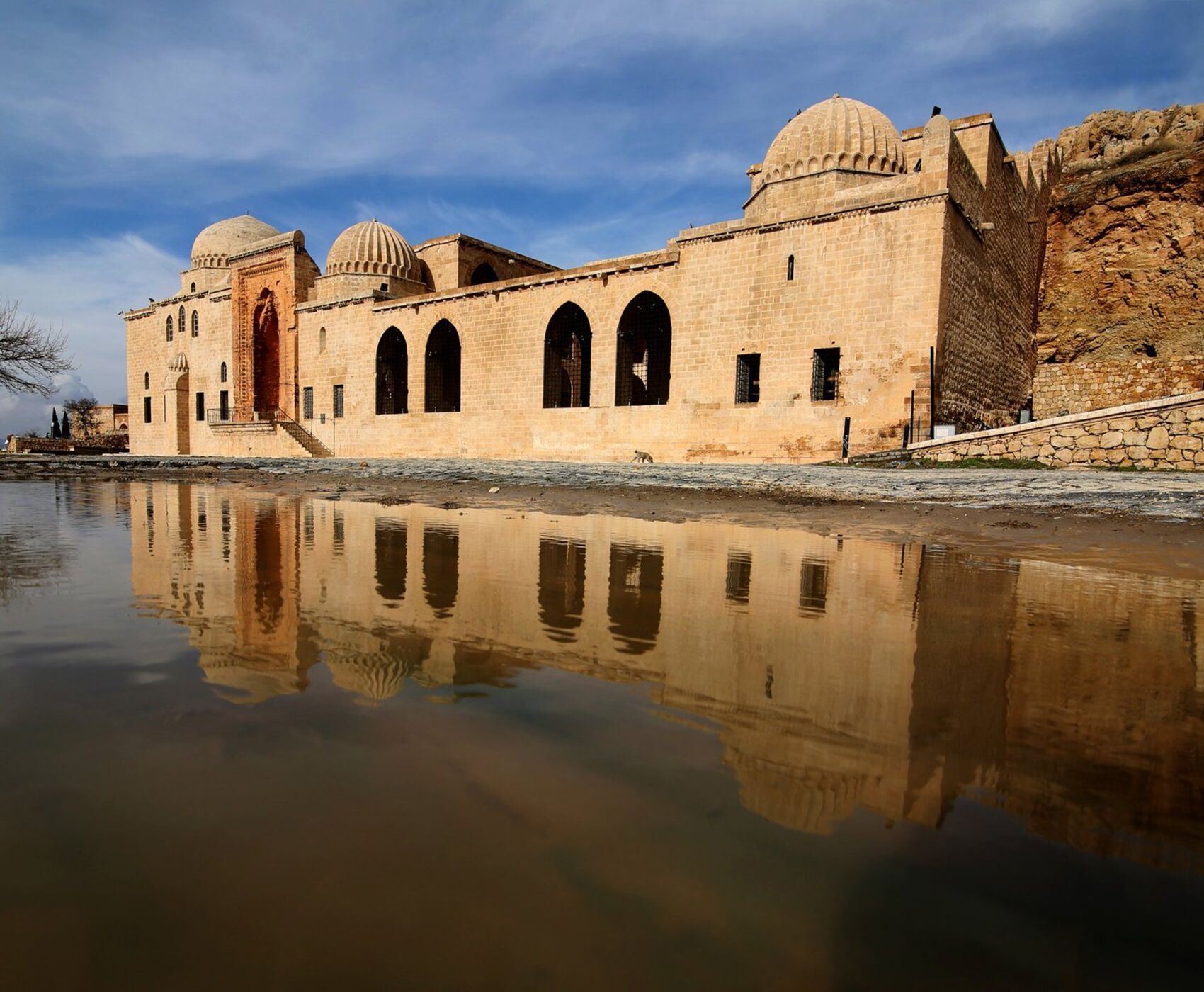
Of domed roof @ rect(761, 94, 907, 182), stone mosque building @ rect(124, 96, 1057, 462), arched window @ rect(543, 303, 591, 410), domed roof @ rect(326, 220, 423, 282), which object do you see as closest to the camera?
stone mosque building @ rect(124, 96, 1057, 462)

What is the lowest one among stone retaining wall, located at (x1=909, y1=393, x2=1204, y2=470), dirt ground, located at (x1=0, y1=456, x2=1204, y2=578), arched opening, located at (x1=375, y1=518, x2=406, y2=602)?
arched opening, located at (x1=375, y1=518, x2=406, y2=602)

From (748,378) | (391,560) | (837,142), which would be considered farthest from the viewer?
(748,378)

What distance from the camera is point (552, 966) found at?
1.01 metres

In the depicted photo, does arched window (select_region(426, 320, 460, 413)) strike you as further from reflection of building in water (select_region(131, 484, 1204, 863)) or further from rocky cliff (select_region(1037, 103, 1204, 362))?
rocky cliff (select_region(1037, 103, 1204, 362))

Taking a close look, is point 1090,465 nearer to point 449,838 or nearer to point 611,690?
point 611,690

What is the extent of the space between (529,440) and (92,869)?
64.9 feet

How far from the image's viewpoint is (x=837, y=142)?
54.0 feet

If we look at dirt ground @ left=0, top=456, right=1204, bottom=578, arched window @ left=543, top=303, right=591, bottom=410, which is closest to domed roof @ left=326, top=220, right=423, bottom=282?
arched window @ left=543, top=303, right=591, bottom=410

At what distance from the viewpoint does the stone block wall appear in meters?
20.4

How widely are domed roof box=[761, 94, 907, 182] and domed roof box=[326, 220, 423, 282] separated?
14923mm

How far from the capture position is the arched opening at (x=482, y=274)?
88.4ft

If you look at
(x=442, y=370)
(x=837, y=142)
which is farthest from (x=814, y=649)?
(x=442, y=370)

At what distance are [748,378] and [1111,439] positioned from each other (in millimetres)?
7784

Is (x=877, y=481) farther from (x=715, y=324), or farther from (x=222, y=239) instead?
(x=222, y=239)
